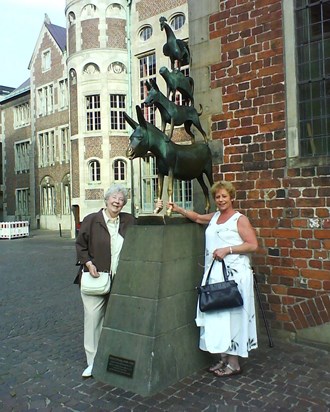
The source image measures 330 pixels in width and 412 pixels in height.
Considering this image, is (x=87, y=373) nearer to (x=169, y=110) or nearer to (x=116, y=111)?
(x=169, y=110)

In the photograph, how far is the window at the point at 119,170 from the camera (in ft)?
88.1

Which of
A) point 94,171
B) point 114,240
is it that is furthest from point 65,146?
point 114,240

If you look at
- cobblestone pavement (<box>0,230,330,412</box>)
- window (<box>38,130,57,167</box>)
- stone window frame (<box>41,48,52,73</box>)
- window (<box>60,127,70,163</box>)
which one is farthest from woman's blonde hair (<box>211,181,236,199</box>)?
stone window frame (<box>41,48,52,73</box>)

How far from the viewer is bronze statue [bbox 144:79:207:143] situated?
4.61m

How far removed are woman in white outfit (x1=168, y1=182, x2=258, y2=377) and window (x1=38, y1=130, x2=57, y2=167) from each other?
32.2 metres

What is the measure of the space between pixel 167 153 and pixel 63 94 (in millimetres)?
31178

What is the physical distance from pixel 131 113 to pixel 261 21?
20.7 metres

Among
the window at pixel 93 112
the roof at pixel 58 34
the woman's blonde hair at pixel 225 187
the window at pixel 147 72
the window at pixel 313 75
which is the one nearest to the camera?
the woman's blonde hair at pixel 225 187

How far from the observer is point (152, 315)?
163 inches

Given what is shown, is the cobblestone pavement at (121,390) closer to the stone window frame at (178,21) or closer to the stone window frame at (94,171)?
the stone window frame at (178,21)

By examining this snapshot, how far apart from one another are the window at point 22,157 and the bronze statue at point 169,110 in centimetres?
3601

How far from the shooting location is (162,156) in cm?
464

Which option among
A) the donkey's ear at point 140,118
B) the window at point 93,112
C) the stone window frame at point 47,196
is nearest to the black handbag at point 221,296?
the donkey's ear at point 140,118

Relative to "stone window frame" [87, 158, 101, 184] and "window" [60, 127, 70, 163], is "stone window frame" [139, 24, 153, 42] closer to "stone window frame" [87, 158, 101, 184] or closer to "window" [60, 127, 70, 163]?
"stone window frame" [87, 158, 101, 184]
